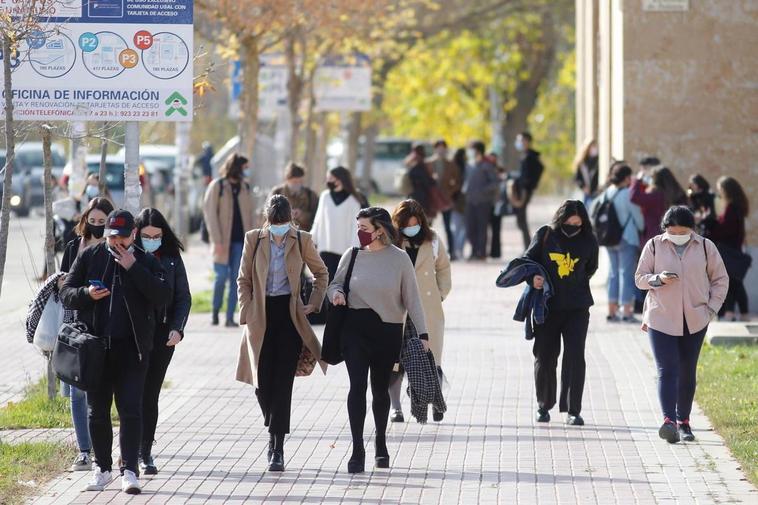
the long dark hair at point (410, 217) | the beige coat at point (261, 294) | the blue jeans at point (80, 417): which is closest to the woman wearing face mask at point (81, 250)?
the blue jeans at point (80, 417)

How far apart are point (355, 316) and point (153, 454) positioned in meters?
1.59

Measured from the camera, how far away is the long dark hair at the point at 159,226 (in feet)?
27.7

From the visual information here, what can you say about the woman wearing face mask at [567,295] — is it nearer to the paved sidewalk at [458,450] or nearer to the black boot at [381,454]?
the paved sidewalk at [458,450]

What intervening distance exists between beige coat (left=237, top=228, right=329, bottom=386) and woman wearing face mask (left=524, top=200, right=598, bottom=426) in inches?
79.3

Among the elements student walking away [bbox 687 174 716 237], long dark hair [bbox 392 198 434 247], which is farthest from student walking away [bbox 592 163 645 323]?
long dark hair [bbox 392 198 434 247]

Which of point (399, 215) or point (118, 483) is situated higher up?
point (399, 215)

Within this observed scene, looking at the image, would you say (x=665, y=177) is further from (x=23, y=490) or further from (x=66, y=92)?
(x=23, y=490)

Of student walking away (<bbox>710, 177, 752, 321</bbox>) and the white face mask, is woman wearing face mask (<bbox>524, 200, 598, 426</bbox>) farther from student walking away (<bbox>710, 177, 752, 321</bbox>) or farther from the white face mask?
student walking away (<bbox>710, 177, 752, 321</bbox>)

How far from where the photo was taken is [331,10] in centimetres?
2291

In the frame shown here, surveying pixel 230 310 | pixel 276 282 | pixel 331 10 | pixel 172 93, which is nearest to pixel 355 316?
pixel 276 282

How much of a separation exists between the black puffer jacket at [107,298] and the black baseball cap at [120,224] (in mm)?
157

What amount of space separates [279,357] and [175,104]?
2.47 m

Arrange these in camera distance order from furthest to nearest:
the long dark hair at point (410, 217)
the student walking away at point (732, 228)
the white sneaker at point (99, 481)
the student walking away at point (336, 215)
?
the student walking away at point (732, 228) → the student walking away at point (336, 215) → the long dark hair at point (410, 217) → the white sneaker at point (99, 481)

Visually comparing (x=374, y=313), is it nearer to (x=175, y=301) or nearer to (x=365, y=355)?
(x=365, y=355)
